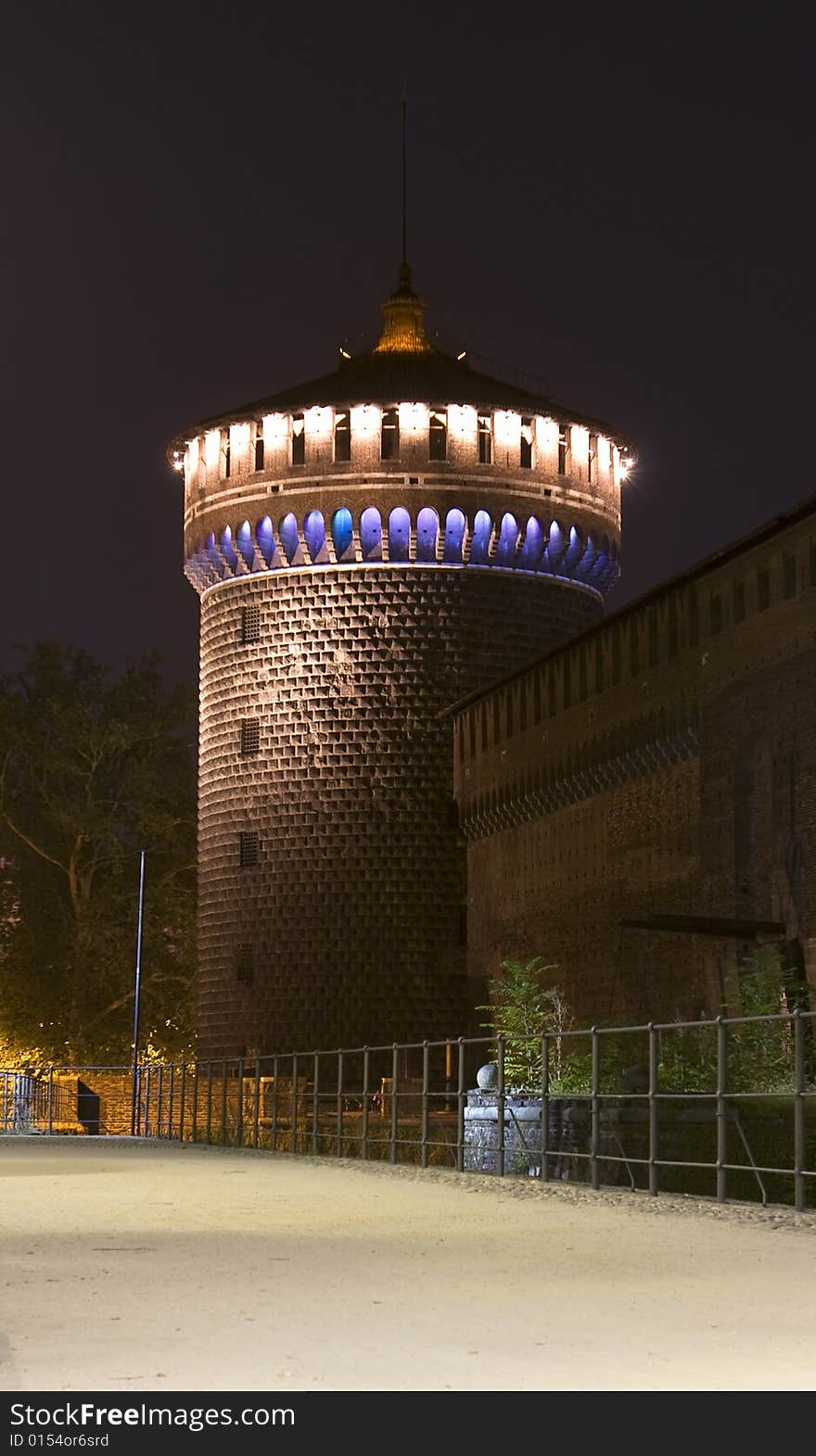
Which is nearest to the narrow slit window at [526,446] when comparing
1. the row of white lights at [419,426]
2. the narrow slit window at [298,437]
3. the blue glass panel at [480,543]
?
→ the row of white lights at [419,426]

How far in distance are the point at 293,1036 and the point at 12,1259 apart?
35.7 meters

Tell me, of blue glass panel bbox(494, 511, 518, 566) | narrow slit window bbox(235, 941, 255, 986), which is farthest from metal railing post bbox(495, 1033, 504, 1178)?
blue glass panel bbox(494, 511, 518, 566)

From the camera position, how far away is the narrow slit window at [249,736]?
4728 centimetres

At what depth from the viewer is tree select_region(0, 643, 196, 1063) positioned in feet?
202

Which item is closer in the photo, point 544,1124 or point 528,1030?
point 544,1124

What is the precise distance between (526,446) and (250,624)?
6.99 meters

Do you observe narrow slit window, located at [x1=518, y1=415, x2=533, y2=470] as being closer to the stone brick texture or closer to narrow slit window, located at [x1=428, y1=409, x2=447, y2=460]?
narrow slit window, located at [x1=428, y1=409, x2=447, y2=460]

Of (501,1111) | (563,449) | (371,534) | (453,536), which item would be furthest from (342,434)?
(501,1111)

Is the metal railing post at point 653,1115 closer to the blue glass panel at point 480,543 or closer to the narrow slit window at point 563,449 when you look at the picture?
the blue glass panel at point 480,543

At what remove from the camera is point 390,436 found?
47.8 m

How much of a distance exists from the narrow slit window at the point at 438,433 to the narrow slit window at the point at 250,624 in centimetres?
502

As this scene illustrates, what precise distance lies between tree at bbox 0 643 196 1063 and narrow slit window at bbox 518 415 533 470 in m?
17.9

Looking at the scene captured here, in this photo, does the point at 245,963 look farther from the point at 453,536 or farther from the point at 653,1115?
the point at 653,1115
